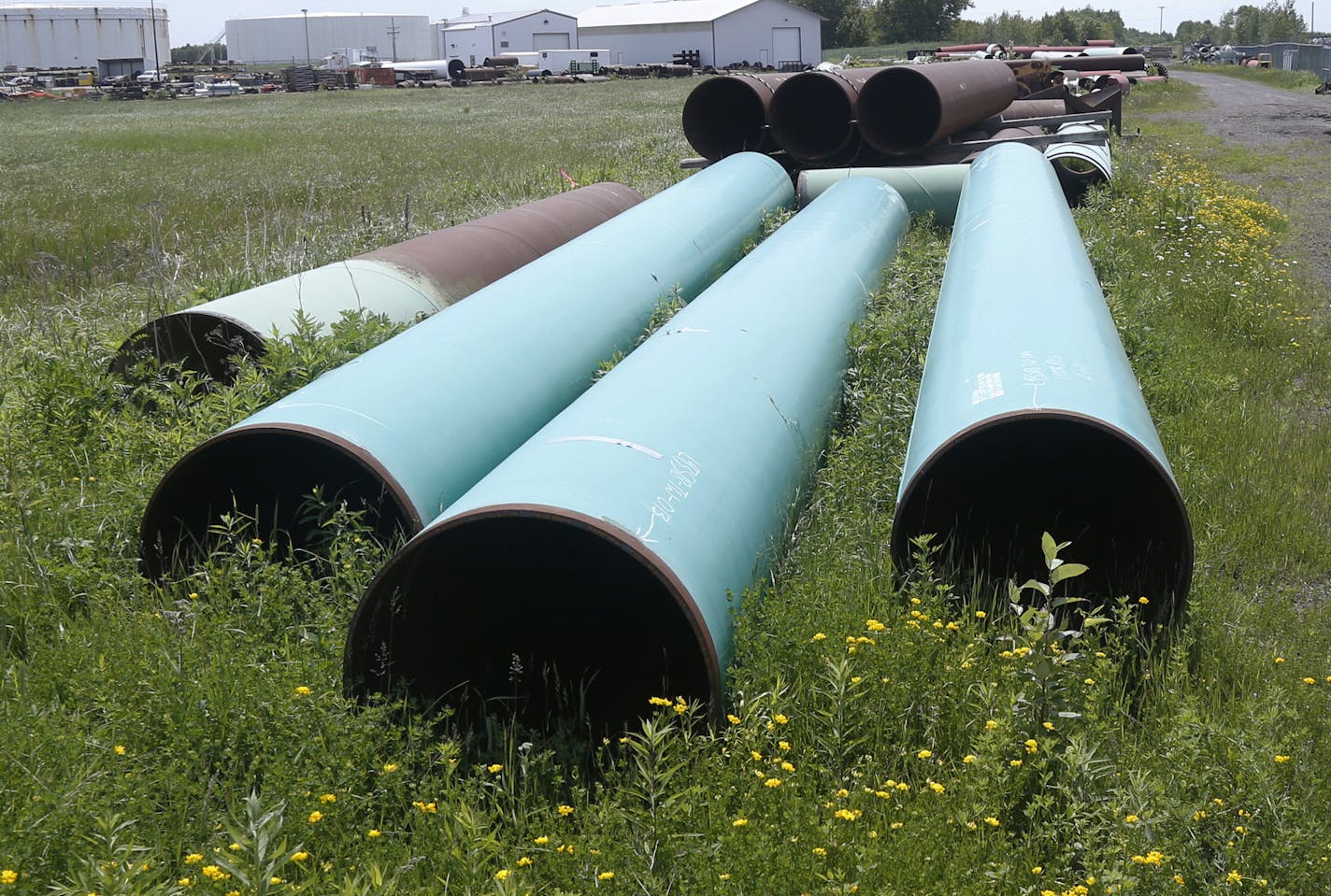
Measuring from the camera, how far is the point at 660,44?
212 feet

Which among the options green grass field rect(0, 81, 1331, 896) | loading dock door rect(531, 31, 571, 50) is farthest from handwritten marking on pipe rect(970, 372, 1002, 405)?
loading dock door rect(531, 31, 571, 50)

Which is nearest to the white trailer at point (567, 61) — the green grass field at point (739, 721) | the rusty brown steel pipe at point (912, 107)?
the rusty brown steel pipe at point (912, 107)

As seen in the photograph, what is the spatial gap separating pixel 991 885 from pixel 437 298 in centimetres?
391

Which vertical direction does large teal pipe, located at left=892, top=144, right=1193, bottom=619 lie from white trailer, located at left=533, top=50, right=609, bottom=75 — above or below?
below

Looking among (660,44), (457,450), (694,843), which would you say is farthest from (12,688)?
(660,44)

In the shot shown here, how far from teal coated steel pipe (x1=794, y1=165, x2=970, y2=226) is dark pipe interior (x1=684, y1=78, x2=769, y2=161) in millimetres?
1660

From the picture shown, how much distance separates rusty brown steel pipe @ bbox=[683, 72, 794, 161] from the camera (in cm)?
1049

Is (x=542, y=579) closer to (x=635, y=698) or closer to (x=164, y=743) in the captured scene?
(x=635, y=698)

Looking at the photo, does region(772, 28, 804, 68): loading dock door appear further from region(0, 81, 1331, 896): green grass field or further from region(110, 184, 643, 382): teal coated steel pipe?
region(0, 81, 1331, 896): green grass field

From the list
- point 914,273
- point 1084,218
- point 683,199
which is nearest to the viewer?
point 914,273

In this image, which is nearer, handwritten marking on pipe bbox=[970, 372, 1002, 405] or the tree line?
handwritten marking on pipe bbox=[970, 372, 1002, 405]

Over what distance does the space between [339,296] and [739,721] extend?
3.08 metres

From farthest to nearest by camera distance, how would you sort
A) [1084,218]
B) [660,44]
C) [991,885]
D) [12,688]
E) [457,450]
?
1. [660,44]
2. [1084,218]
3. [457,450]
4. [12,688]
5. [991,885]

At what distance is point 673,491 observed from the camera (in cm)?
288
